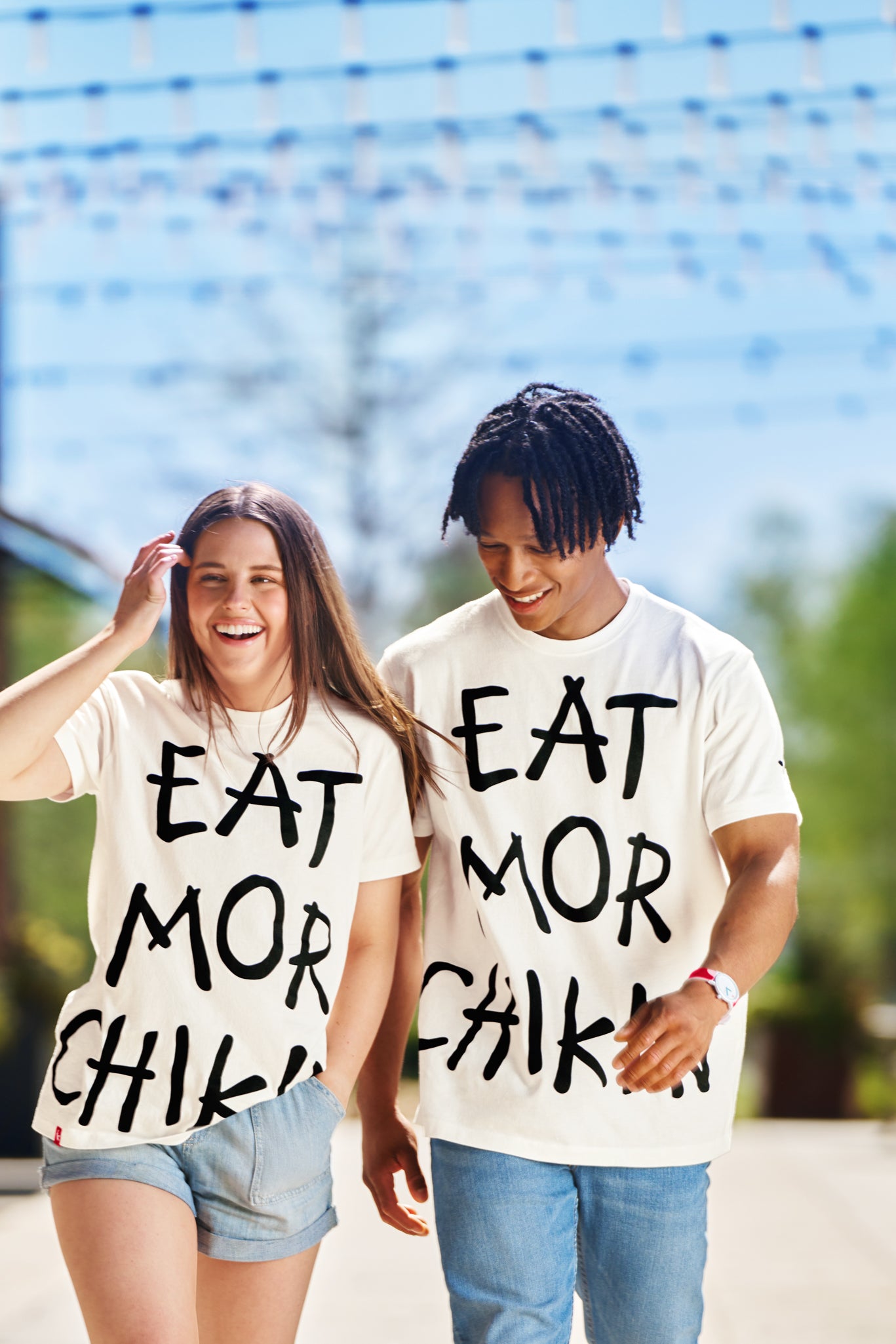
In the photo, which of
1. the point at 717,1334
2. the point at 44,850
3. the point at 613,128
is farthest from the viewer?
the point at 44,850

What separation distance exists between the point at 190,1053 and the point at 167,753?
0.43 metres

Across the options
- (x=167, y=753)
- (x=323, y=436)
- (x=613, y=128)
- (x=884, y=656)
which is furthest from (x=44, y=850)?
(x=167, y=753)

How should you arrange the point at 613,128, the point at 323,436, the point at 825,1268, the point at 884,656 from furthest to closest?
the point at 884,656 → the point at 323,436 → the point at 613,128 → the point at 825,1268

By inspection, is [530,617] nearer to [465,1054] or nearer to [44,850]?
[465,1054]

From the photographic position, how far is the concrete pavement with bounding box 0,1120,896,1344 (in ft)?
12.8

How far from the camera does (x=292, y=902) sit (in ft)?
6.49

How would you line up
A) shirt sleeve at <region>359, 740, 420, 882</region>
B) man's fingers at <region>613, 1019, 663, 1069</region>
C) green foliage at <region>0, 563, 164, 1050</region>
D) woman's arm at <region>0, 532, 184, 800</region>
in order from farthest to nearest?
1. green foliage at <region>0, 563, 164, 1050</region>
2. shirt sleeve at <region>359, 740, 420, 882</region>
3. woman's arm at <region>0, 532, 184, 800</region>
4. man's fingers at <region>613, 1019, 663, 1069</region>

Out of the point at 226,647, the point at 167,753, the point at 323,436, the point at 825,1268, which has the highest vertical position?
the point at 323,436

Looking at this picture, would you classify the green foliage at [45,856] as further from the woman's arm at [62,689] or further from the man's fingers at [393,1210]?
the man's fingers at [393,1210]

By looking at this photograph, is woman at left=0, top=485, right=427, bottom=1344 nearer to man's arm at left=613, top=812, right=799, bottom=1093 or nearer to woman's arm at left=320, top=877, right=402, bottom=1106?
woman's arm at left=320, top=877, right=402, bottom=1106

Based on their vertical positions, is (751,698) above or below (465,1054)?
above

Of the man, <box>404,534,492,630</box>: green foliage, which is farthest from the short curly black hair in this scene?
<box>404,534,492,630</box>: green foliage

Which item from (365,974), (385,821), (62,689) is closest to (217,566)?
(62,689)

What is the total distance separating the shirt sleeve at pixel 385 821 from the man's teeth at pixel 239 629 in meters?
0.26
